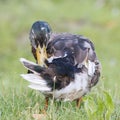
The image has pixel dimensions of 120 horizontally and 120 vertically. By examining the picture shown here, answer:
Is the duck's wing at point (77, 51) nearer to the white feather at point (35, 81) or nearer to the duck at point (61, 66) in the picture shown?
the duck at point (61, 66)

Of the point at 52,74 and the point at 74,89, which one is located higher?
the point at 52,74

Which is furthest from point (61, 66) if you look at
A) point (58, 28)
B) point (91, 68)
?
point (58, 28)

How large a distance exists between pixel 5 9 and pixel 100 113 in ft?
41.0

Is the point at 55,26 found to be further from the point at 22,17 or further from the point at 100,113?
the point at 100,113

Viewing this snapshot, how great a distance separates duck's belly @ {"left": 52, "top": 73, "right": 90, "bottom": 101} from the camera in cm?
564

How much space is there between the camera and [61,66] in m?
5.69

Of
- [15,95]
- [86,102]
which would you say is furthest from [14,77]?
[86,102]

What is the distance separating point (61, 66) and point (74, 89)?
0.86 ft

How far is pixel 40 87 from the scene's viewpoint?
539cm

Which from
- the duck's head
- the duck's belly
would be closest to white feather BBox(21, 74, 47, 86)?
the duck's belly

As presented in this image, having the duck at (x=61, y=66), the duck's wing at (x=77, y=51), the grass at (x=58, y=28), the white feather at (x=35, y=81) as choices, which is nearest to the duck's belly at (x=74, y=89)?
the duck at (x=61, y=66)

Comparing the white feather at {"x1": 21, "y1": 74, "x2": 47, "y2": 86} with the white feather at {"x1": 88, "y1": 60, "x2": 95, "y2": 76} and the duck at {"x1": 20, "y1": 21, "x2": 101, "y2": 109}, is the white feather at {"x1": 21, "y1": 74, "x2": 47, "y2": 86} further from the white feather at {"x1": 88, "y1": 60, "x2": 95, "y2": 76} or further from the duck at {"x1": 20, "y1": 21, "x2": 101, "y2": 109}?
the white feather at {"x1": 88, "y1": 60, "x2": 95, "y2": 76}

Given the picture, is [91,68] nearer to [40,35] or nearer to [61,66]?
[61,66]

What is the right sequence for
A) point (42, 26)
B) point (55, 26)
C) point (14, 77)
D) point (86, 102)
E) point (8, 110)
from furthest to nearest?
point (55, 26) → point (14, 77) → point (42, 26) → point (8, 110) → point (86, 102)
